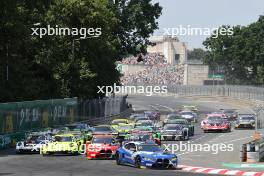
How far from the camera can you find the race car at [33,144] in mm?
41875

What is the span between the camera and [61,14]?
74375 mm

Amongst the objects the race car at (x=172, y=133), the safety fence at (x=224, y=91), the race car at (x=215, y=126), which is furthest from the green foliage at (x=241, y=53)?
the race car at (x=172, y=133)

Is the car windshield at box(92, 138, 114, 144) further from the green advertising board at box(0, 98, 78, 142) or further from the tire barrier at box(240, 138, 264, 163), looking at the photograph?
the green advertising board at box(0, 98, 78, 142)

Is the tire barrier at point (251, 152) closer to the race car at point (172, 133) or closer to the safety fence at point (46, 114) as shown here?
the race car at point (172, 133)

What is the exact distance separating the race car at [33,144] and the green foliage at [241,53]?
11335 cm

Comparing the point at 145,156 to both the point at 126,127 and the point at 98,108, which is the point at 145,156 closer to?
the point at 126,127

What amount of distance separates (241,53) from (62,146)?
130 meters

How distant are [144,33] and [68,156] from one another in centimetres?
6162

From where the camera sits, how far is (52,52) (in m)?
72.9

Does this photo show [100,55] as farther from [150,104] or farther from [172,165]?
[150,104]

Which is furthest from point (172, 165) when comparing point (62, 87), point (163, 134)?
point (62, 87)

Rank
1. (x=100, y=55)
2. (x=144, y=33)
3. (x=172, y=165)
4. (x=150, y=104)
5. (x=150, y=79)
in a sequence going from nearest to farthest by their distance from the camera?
(x=172, y=165), (x=100, y=55), (x=144, y=33), (x=150, y=104), (x=150, y=79)

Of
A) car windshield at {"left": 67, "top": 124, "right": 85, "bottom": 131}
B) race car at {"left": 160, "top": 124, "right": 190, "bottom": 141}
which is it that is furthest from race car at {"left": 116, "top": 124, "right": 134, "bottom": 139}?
car windshield at {"left": 67, "top": 124, "right": 85, "bottom": 131}

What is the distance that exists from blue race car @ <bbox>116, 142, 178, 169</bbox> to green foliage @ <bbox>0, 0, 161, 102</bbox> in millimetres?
30914
